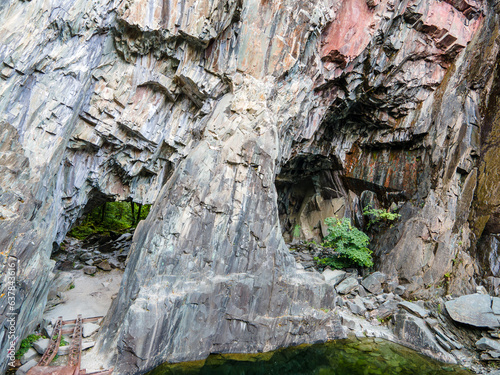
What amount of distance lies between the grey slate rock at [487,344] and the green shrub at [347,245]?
17.7ft

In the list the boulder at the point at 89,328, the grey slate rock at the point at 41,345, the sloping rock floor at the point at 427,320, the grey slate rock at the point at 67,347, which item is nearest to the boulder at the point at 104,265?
the boulder at the point at 89,328

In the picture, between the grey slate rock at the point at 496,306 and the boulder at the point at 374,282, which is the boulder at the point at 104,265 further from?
the grey slate rock at the point at 496,306

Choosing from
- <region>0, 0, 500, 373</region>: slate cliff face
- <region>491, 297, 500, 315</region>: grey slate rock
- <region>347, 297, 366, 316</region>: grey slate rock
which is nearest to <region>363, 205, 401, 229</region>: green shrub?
<region>0, 0, 500, 373</region>: slate cliff face

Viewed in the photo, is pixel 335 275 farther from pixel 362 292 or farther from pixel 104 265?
pixel 104 265

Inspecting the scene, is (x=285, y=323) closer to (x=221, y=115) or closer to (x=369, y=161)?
(x=221, y=115)

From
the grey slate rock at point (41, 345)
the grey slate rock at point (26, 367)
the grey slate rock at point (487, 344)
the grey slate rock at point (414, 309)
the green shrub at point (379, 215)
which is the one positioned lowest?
the grey slate rock at point (26, 367)

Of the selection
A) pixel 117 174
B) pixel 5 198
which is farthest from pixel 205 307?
pixel 117 174

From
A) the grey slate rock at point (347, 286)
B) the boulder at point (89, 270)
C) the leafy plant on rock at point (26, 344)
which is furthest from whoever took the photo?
the boulder at point (89, 270)

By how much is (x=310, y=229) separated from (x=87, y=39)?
18952 millimetres

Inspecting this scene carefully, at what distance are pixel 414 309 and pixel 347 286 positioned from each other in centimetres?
293

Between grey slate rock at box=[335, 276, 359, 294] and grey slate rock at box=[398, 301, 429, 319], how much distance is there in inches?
84.1

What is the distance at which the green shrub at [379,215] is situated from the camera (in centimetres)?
1629

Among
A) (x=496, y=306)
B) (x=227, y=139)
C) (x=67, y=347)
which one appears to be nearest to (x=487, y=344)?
(x=496, y=306)

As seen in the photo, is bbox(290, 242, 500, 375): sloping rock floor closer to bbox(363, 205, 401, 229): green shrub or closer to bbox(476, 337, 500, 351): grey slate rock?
bbox(476, 337, 500, 351): grey slate rock
